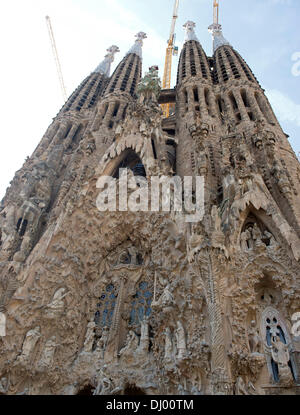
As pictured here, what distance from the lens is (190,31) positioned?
27875 mm

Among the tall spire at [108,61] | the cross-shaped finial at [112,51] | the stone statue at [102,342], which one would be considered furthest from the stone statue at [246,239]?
the cross-shaped finial at [112,51]

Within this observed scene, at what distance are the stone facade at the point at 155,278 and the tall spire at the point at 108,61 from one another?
14.8 m

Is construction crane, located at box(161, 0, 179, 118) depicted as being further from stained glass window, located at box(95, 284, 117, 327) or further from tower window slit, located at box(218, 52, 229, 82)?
stained glass window, located at box(95, 284, 117, 327)

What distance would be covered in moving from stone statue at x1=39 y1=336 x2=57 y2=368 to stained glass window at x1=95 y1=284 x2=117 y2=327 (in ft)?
4.91

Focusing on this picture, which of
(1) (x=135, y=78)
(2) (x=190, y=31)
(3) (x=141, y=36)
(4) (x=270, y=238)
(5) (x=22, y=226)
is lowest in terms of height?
(4) (x=270, y=238)

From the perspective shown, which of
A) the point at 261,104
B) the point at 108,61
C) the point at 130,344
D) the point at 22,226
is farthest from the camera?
the point at 108,61

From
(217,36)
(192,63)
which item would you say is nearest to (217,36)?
(217,36)

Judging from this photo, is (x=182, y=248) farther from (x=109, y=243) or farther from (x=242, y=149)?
(x=242, y=149)

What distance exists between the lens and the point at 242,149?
34.8 feet

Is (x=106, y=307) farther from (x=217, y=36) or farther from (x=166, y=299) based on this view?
(x=217, y=36)

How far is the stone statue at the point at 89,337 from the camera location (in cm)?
880

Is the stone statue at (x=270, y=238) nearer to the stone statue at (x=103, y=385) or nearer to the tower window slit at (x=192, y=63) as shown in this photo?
the stone statue at (x=103, y=385)

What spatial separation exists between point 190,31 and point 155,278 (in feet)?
86.5

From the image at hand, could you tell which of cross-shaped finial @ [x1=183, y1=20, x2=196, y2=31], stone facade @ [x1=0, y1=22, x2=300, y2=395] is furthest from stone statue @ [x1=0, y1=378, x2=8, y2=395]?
cross-shaped finial @ [x1=183, y1=20, x2=196, y2=31]
